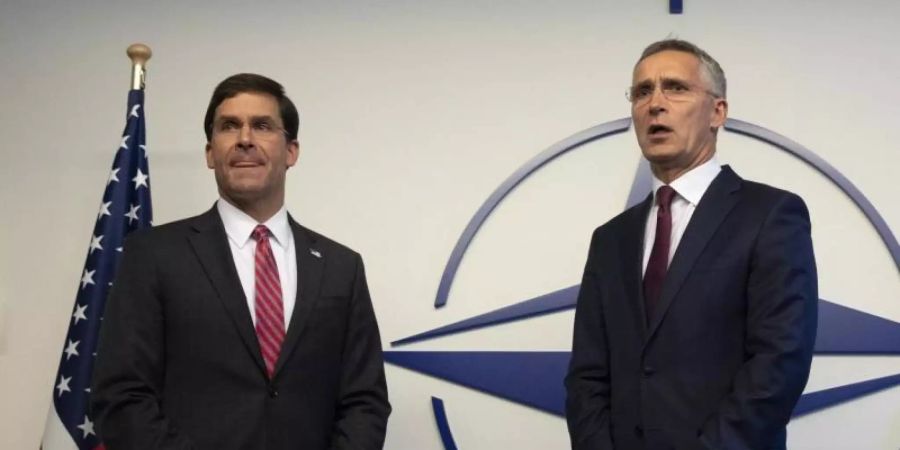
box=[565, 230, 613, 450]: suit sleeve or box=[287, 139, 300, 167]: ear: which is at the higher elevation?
box=[287, 139, 300, 167]: ear

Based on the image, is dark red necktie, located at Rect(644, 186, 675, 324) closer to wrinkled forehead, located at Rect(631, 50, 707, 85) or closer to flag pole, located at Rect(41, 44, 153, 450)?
wrinkled forehead, located at Rect(631, 50, 707, 85)

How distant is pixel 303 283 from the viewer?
2281 mm

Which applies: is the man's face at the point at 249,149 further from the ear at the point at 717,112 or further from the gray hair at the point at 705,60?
the ear at the point at 717,112

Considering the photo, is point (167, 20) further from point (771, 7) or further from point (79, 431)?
point (771, 7)

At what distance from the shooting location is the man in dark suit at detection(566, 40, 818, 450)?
191cm

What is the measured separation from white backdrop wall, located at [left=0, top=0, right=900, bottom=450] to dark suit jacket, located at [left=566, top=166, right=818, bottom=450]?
991mm

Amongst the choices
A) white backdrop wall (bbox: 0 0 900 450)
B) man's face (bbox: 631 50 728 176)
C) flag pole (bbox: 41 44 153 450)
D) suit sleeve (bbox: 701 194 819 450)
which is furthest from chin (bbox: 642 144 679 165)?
flag pole (bbox: 41 44 153 450)

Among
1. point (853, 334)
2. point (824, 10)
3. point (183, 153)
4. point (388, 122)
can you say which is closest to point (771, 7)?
point (824, 10)

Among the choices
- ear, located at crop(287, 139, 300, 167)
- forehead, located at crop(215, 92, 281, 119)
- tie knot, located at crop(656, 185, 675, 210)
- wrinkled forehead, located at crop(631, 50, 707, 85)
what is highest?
wrinkled forehead, located at crop(631, 50, 707, 85)

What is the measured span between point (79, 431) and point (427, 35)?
1.65m

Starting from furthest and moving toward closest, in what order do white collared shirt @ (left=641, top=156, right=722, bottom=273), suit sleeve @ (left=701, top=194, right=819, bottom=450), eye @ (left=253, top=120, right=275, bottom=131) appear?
eye @ (left=253, top=120, right=275, bottom=131) → white collared shirt @ (left=641, top=156, right=722, bottom=273) → suit sleeve @ (left=701, top=194, right=819, bottom=450)

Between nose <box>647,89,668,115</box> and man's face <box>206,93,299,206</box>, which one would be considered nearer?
nose <box>647,89,668,115</box>

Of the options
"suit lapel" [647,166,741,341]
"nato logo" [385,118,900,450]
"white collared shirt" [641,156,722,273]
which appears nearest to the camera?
"suit lapel" [647,166,741,341]

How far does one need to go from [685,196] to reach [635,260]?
0.18 metres
